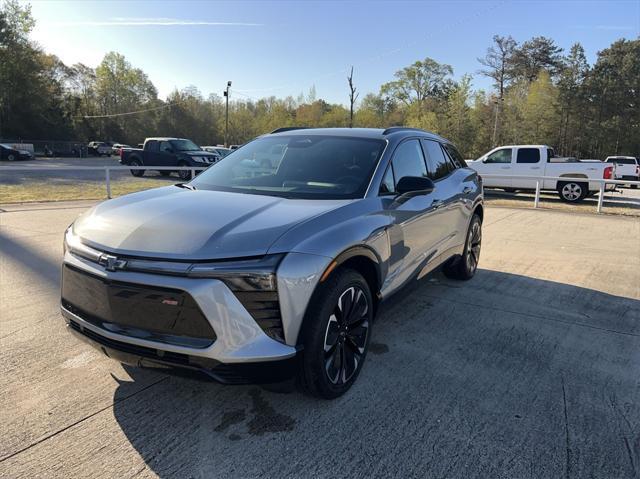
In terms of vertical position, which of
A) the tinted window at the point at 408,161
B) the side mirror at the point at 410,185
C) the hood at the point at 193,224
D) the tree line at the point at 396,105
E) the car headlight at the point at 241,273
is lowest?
the car headlight at the point at 241,273

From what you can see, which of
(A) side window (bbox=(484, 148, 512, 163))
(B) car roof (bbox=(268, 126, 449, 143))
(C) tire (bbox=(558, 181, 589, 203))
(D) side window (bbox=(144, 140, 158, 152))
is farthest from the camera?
(D) side window (bbox=(144, 140, 158, 152))

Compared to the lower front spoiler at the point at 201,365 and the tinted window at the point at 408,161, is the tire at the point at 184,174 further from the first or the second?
the lower front spoiler at the point at 201,365

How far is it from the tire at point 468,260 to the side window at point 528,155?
1320 cm

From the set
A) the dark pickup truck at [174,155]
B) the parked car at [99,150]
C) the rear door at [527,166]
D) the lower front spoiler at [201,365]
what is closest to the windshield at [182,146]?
the dark pickup truck at [174,155]

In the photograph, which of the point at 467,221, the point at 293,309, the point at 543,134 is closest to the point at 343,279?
the point at 293,309

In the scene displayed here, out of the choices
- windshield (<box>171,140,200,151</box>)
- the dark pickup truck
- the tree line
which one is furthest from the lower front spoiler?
the tree line

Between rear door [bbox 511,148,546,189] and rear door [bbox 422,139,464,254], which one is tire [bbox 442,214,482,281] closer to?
rear door [bbox 422,139,464,254]

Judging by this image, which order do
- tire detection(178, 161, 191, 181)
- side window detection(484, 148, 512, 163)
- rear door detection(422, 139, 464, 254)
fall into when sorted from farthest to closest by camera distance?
Answer: tire detection(178, 161, 191, 181) < side window detection(484, 148, 512, 163) < rear door detection(422, 139, 464, 254)

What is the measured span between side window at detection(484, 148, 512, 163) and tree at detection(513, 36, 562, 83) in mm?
49746

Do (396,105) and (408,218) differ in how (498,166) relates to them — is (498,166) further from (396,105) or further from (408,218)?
(396,105)

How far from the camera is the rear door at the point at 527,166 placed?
17.4 m

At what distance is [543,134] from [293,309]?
5541 cm

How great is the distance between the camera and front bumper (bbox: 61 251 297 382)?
2322 mm

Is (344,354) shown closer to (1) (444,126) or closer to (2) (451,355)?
(2) (451,355)
